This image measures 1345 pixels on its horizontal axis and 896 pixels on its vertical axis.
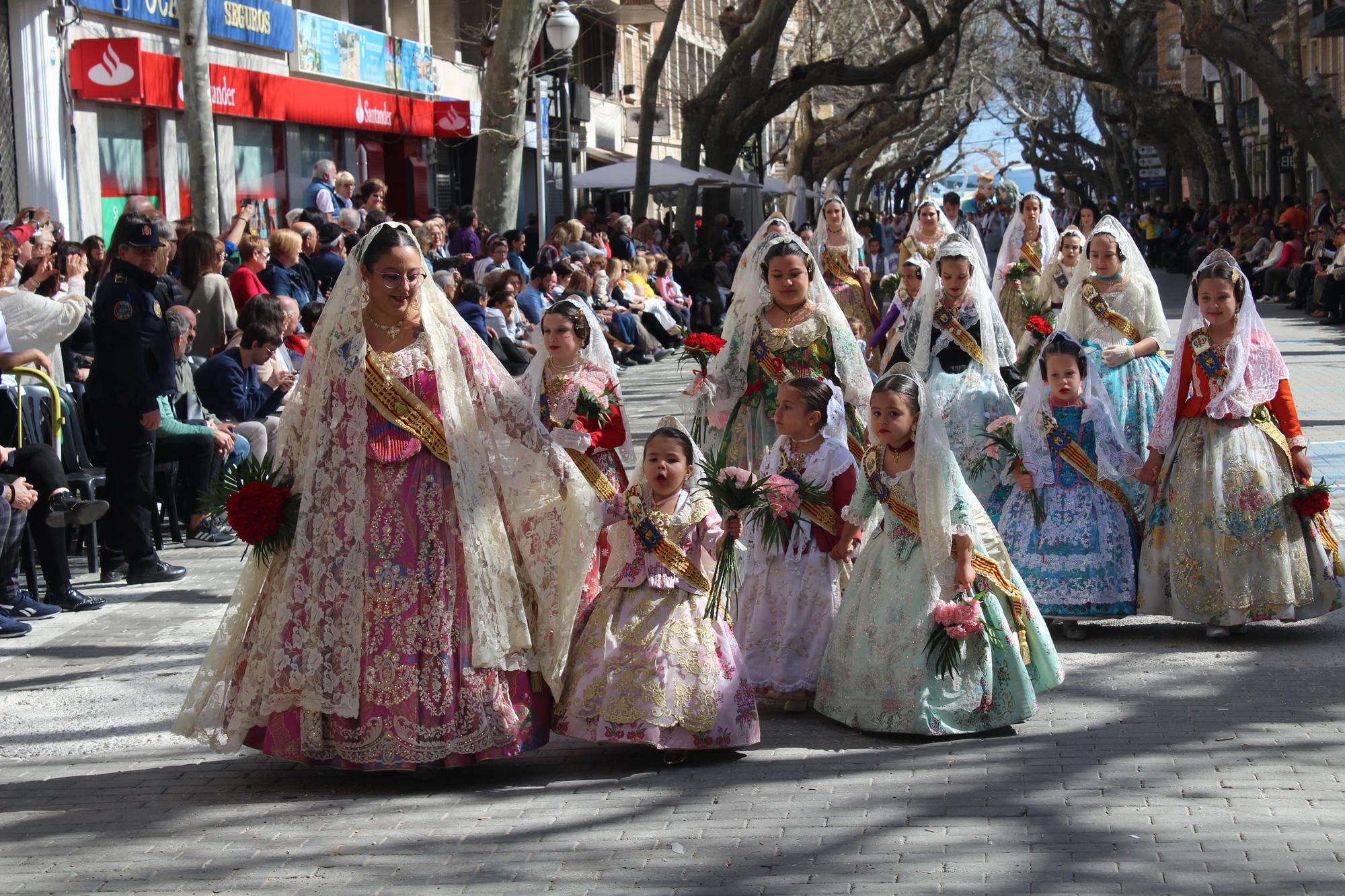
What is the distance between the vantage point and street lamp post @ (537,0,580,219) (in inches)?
852

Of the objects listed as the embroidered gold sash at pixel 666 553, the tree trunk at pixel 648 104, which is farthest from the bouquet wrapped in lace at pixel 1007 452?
the tree trunk at pixel 648 104

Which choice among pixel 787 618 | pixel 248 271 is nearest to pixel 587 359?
pixel 787 618

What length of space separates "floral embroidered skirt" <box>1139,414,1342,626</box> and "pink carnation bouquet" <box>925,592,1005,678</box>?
1.86 meters

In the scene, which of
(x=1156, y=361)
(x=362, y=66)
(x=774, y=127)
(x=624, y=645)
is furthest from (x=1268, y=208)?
(x=774, y=127)

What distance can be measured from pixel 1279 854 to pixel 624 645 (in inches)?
87.8

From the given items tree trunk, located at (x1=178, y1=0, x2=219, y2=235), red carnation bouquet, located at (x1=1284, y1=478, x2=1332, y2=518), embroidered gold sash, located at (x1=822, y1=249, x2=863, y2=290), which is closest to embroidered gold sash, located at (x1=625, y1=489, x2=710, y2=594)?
red carnation bouquet, located at (x1=1284, y1=478, x2=1332, y2=518)

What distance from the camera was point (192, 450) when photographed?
34.0 ft

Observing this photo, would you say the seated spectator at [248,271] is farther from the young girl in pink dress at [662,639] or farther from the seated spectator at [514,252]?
the young girl in pink dress at [662,639]

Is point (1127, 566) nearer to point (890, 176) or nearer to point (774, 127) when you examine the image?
point (774, 127)

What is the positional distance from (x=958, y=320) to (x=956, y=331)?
73 mm

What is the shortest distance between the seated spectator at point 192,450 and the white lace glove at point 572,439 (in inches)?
139

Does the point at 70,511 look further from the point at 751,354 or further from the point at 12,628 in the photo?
the point at 751,354

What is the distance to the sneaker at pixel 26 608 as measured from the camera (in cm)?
855

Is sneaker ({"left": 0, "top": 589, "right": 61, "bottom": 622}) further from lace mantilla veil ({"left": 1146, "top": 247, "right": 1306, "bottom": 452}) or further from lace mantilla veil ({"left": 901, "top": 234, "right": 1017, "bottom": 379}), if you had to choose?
lace mantilla veil ({"left": 1146, "top": 247, "right": 1306, "bottom": 452})
